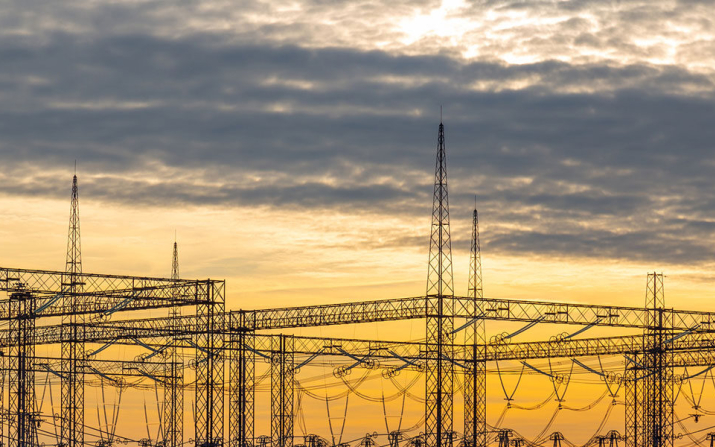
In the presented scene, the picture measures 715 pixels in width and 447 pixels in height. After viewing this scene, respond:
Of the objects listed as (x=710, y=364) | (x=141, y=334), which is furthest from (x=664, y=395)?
(x=141, y=334)

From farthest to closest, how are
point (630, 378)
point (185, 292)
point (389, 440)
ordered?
point (389, 440) → point (630, 378) → point (185, 292)

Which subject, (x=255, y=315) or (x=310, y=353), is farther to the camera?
(x=310, y=353)

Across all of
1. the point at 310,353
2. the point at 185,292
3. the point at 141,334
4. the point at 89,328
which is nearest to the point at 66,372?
the point at 89,328

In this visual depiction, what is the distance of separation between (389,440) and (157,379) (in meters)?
33.1

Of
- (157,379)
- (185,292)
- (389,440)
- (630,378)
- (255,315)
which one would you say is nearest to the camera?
(185,292)

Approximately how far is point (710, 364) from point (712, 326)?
5835 millimetres

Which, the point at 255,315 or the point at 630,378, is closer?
the point at 255,315

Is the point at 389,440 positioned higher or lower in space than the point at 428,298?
lower

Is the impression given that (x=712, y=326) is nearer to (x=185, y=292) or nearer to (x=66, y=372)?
(x=185, y=292)

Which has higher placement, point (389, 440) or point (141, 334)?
point (141, 334)

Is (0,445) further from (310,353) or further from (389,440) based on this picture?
(389,440)

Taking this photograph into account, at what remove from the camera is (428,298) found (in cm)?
7125

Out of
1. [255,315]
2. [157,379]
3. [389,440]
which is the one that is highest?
[255,315]

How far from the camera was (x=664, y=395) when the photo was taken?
83188mm
